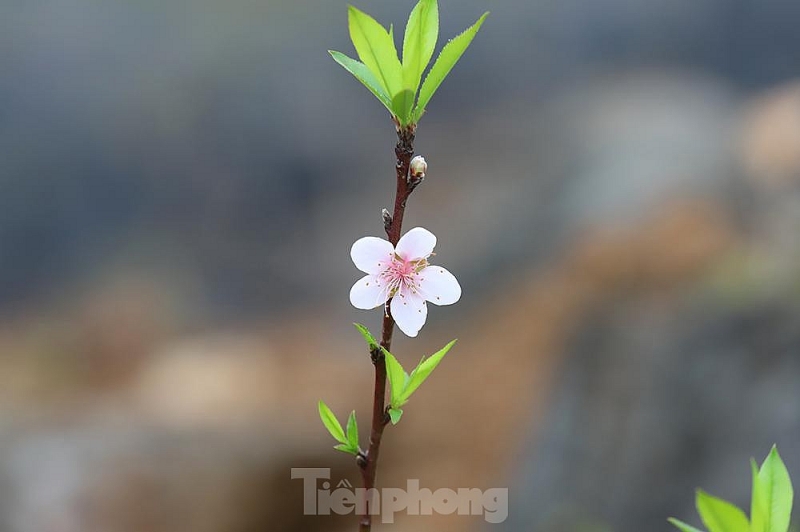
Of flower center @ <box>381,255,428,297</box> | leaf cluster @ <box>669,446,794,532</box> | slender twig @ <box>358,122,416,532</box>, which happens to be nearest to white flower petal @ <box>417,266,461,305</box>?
flower center @ <box>381,255,428,297</box>

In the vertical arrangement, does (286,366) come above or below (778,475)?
above

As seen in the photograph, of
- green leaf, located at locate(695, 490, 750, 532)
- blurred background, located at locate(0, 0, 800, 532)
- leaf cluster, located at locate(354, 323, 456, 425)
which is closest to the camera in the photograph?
green leaf, located at locate(695, 490, 750, 532)

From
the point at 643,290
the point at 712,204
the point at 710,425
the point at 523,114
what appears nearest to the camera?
→ the point at 710,425

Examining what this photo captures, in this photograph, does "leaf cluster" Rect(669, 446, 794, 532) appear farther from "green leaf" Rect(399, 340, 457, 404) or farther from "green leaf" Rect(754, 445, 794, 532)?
"green leaf" Rect(399, 340, 457, 404)

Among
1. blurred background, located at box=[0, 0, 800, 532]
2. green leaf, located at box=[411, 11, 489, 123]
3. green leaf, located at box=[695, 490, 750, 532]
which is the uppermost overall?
blurred background, located at box=[0, 0, 800, 532]

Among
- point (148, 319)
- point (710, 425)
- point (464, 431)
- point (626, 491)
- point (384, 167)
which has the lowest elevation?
point (626, 491)

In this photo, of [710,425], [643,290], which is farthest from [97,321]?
[710,425]

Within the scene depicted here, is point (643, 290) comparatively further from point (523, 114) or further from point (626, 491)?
point (523, 114)

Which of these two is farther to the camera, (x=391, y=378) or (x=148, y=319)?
(x=148, y=319)
